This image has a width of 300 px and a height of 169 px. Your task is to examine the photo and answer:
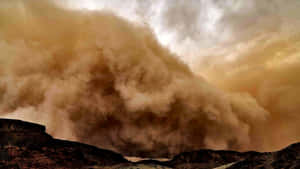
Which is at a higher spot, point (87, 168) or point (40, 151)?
point (40, 151)

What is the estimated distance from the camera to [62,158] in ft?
510

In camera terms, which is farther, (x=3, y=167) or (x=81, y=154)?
(x=81, y=154)

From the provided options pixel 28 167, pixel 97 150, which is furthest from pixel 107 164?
pixel 28 167

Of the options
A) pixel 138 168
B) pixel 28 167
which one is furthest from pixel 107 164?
pixel 28 167

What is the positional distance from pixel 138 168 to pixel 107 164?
3916cm

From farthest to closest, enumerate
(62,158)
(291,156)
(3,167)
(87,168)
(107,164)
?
(107,164), (87,168), (62,158), (291,156), (3,167)

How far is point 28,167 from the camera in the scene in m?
122

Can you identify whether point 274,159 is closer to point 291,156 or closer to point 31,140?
point 291,156

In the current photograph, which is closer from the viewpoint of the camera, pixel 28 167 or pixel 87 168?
pixel 28 167

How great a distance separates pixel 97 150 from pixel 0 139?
84.5 m

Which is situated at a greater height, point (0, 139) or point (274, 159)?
point (0, 139)

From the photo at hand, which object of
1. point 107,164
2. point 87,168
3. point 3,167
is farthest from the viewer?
point 107,164

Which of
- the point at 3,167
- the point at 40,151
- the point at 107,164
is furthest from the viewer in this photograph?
the point at 107,164

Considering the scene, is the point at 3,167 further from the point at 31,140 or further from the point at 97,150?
the point at 97,150
